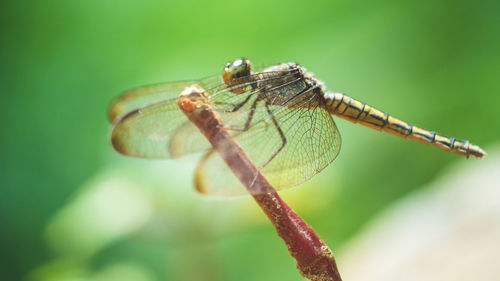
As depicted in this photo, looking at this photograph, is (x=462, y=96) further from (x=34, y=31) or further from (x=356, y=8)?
(x=34, y=31)

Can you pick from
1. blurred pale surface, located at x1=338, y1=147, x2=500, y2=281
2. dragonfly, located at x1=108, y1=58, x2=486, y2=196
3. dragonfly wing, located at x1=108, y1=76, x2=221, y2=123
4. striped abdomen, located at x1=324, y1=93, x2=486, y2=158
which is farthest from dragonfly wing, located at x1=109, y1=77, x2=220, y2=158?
blurred pale surface, located at x1=338, y1=147, x2=500, y2=281

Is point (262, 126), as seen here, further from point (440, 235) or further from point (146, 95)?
point (440, 235)

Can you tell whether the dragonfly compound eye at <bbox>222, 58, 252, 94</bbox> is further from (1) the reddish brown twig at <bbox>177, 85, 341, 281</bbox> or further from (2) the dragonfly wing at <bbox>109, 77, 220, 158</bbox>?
(1) the reddish brown twig at <bbox>177, 85, 341, 281</bbox>

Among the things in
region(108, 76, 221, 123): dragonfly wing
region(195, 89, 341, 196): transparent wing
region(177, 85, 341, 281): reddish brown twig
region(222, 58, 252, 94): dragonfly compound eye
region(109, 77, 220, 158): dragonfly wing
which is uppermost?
region(108, 76, 221, 123): dragonfly wing

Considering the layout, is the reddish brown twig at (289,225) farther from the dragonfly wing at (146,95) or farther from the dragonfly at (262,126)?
the dragonfly wing at (146,95)

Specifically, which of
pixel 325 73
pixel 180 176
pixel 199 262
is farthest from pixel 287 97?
A: pixel 325 73

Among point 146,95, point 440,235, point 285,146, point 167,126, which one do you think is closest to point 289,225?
point 285,146

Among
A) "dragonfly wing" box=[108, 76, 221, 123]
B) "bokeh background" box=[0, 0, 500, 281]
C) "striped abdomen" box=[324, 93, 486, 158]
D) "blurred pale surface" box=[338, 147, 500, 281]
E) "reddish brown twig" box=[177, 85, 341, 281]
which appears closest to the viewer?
"reddish brown twig" box=[177, 85, 341, 281]

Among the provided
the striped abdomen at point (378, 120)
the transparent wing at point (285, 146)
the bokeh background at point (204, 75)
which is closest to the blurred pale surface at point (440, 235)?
the bokeh background at point (204, 75)
